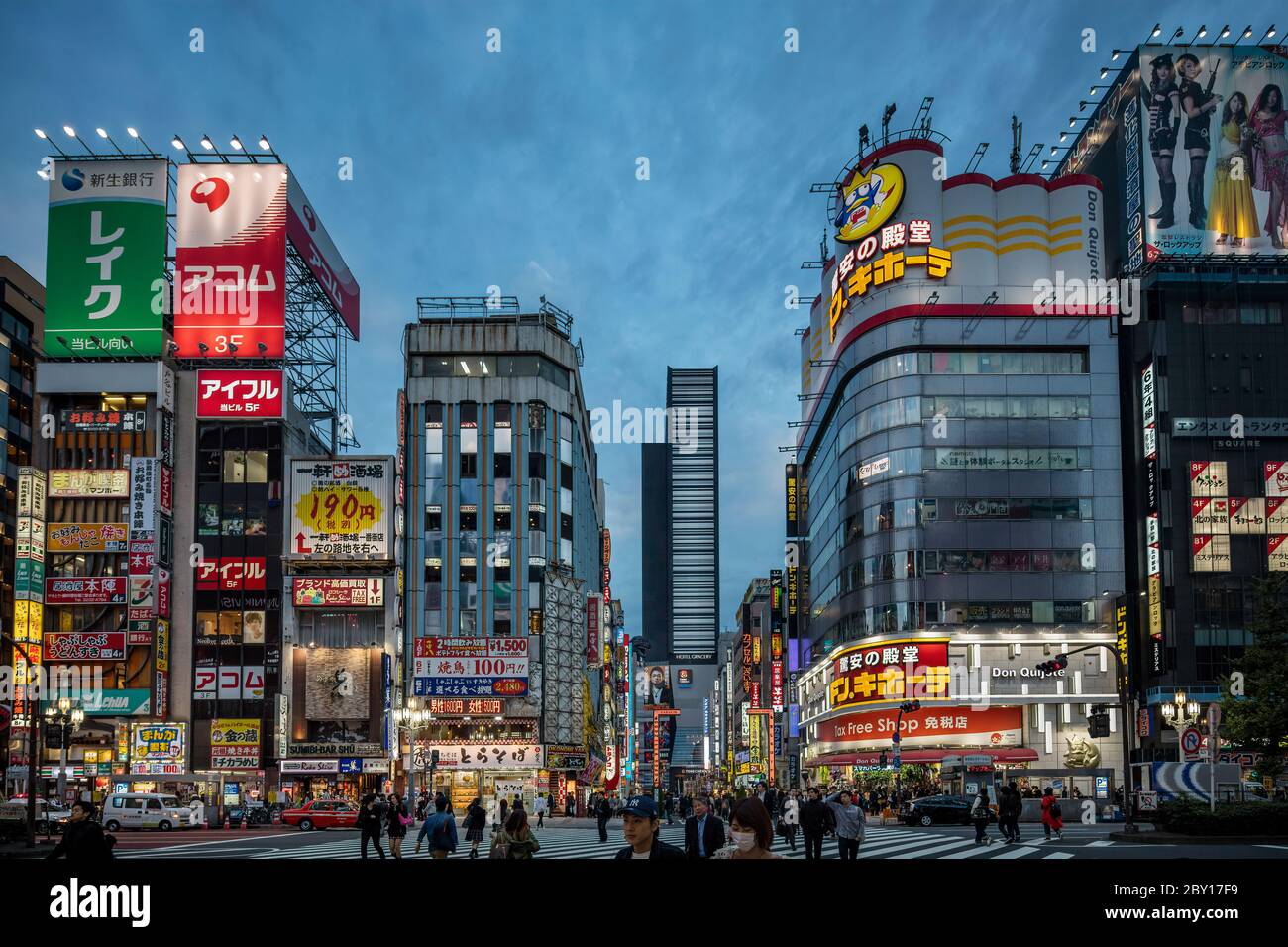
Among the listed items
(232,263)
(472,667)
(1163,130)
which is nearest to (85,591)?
(232,263)

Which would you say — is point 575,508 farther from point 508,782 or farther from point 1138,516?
point 1138,516

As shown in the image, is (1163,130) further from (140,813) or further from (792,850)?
(140,813)

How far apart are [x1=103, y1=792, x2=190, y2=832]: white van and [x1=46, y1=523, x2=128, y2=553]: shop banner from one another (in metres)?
26.4

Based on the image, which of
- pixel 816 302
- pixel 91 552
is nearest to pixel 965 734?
pixel 816 302

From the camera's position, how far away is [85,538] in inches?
3147

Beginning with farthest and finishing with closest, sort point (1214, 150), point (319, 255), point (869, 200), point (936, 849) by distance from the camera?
point (869, 200) < point (319, 255) < point (1214, 150) < point (936, 849)

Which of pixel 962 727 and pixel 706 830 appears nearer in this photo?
pixel 706 830

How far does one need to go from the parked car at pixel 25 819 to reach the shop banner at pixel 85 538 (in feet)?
76.6

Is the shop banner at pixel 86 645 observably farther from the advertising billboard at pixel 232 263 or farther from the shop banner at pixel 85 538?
the advertising billboard at pixel 232 263

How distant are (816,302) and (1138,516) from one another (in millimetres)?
44198

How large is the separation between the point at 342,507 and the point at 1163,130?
62348 millimetres

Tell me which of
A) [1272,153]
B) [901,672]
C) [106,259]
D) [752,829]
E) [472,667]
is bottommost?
[901,672]

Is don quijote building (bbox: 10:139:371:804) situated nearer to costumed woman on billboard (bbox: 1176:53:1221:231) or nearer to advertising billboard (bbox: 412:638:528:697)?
advertising billboard (bbox: 412:638:528:697)
